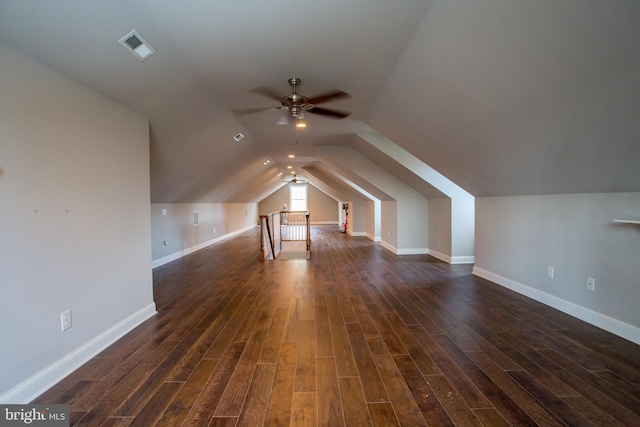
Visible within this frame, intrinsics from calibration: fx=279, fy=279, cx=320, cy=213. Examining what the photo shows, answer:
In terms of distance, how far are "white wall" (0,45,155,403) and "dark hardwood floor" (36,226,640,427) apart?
0.24m

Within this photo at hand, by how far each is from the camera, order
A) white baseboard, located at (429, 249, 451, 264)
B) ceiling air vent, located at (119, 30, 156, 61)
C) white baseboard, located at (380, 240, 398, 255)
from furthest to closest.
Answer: white baseboard, located at (380, 240, 398, 255)
white baseboard, located at (429, 249, 451, 264)
ceiling air vent, located at (119, 30, 156, 61)

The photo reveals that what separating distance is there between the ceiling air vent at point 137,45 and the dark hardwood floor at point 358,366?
2.36 metres

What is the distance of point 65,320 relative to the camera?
1.99m

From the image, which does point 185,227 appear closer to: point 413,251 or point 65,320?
point 65,320

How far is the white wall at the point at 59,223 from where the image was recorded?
5.36ft

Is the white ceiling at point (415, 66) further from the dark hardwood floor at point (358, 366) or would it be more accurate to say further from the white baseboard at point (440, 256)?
the white baseboard at point (440, 256)

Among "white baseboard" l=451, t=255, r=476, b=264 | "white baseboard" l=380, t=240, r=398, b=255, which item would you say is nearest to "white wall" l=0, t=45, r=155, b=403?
"white baseboard" l=451, t=255, r=476, b=264

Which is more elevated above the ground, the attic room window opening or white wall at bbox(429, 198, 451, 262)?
the attic room window opening

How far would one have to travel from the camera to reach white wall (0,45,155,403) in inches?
64.4

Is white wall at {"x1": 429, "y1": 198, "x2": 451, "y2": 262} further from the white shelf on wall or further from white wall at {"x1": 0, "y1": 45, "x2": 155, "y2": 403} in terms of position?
white wall at {"x1": 0, "y1": 45, "x2": 155, "y2": 403}

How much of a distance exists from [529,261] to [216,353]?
3724 millimetres

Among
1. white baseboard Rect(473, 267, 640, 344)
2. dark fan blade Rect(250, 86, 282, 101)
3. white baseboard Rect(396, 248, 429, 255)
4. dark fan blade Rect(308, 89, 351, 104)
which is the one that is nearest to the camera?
white baseboard Rect(473, 267, 640, 344)

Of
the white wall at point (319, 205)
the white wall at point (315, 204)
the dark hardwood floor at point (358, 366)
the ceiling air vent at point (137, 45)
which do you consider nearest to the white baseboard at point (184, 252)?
the dark hardwood floor at point (358, 366)

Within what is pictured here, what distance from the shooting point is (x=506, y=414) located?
1559mm
